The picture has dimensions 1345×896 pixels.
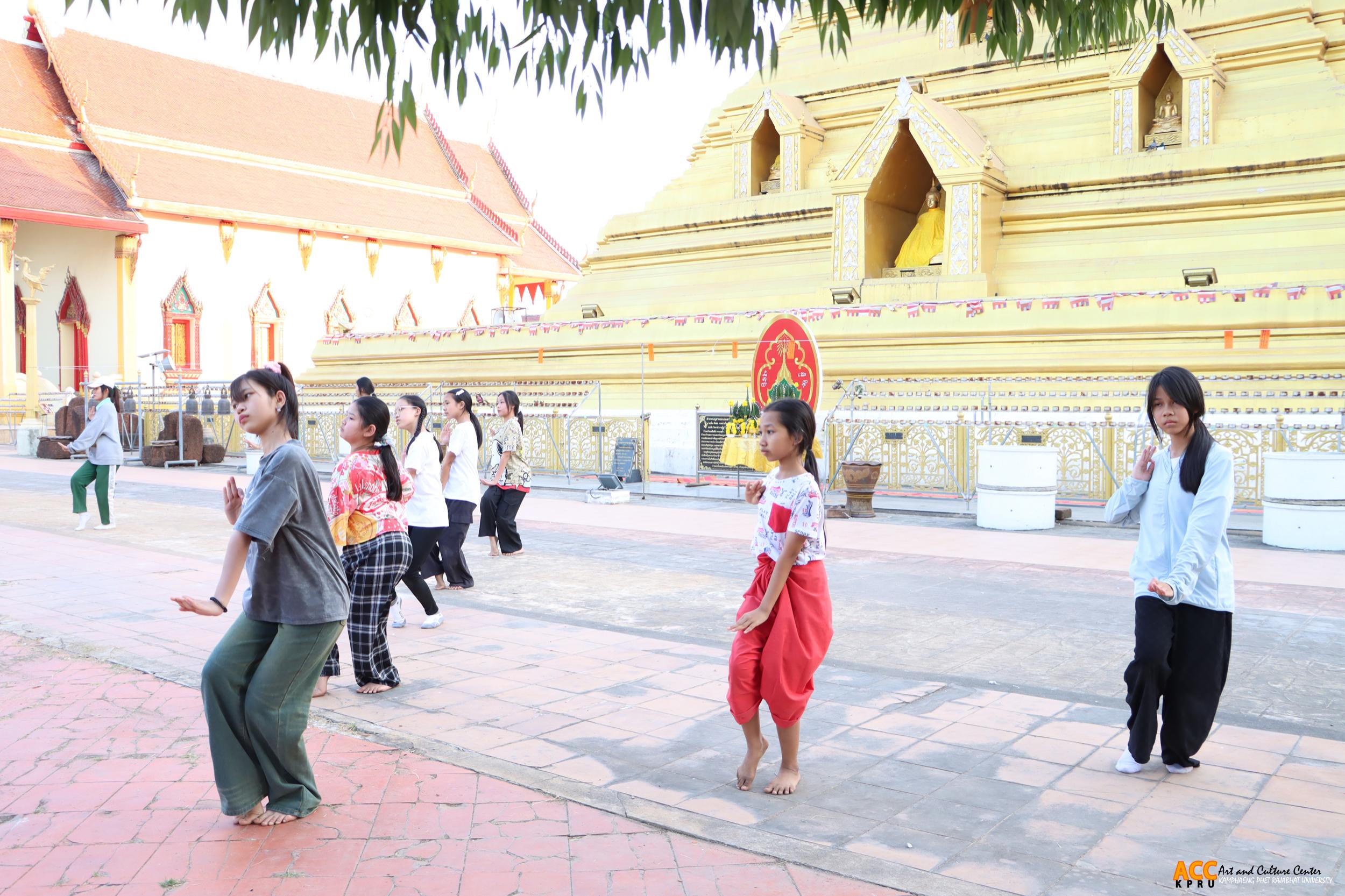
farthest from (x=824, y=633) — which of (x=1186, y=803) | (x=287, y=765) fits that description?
(x=287, y=765)

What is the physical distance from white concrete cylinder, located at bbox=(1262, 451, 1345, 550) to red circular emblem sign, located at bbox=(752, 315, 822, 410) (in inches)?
179

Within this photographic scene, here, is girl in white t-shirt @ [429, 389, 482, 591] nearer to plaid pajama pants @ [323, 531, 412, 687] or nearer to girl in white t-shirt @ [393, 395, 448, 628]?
girl in white t-shirt @ [393, 395, 448, 628]

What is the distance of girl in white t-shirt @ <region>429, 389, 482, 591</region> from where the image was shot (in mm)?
8102

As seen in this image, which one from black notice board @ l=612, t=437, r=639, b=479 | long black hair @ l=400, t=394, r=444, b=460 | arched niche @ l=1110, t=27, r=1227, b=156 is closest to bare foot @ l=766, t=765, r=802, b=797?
long black hair @ l=400, t=394, r=444, b=460

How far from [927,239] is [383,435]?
13493mm

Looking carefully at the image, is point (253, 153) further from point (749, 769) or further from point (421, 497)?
point (749, 769)

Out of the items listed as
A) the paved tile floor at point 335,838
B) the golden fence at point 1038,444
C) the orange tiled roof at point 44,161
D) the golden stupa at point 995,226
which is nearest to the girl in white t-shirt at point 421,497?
the paved tile floor at point 335,838

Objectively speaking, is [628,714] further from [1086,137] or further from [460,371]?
[460,371]

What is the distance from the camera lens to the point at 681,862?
3.46 m

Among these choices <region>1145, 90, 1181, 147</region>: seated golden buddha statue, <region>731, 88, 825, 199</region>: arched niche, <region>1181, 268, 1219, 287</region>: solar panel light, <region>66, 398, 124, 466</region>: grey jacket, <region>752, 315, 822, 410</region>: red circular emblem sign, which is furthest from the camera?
<region>731, 88, 825, 199</region>: arched niche

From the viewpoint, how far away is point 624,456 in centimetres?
1611

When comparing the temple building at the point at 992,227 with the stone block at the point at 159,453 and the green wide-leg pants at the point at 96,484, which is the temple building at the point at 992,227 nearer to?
the stone block at the point at 159,453

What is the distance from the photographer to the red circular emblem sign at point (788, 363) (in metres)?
12.3

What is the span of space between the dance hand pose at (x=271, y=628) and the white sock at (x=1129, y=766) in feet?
9.68
